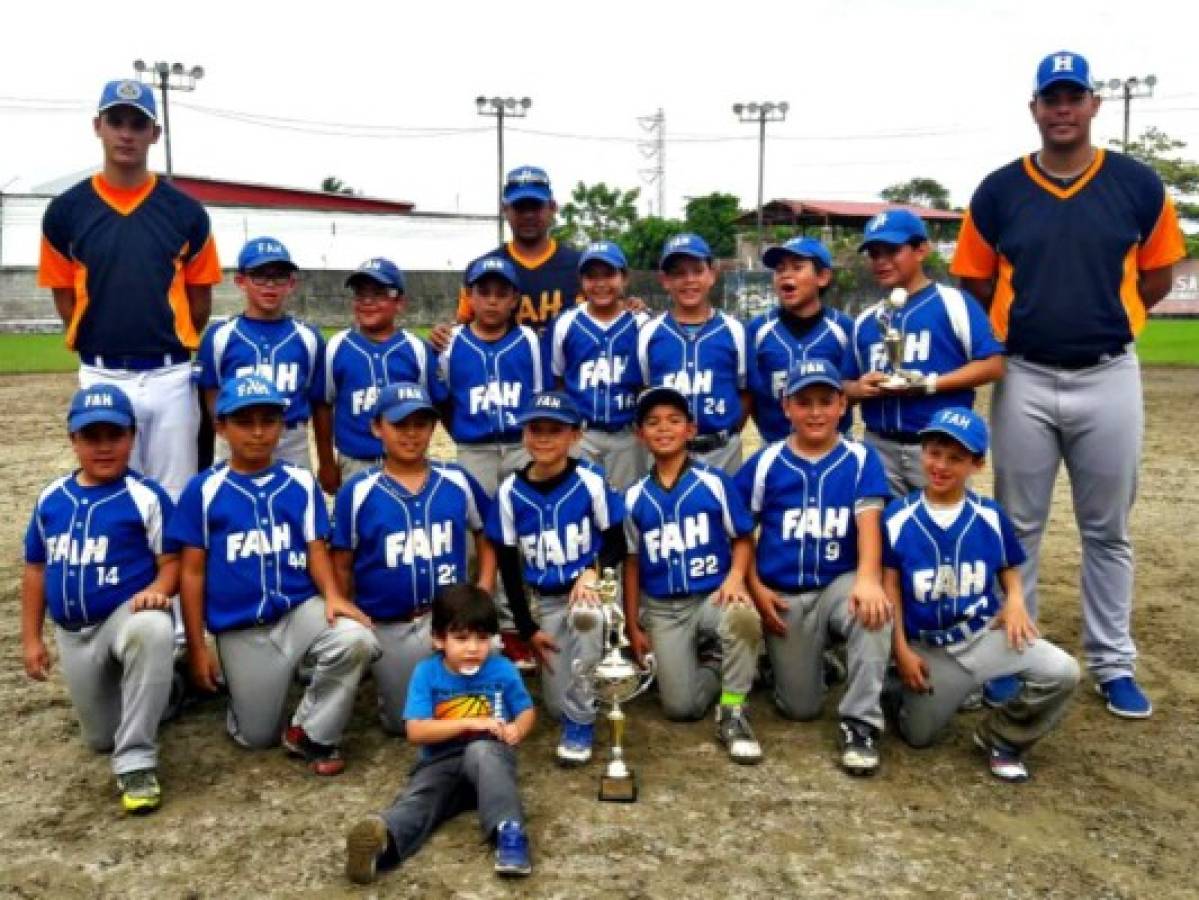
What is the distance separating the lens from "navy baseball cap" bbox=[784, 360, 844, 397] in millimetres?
4102

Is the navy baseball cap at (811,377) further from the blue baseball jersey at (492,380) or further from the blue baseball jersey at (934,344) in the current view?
the blue baseball jersey at (492,380)

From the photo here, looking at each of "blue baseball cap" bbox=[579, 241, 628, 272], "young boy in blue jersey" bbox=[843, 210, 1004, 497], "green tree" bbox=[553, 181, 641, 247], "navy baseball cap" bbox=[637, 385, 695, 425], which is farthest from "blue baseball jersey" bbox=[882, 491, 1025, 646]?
"green tree" bbox=[553, 181, 641, 247]

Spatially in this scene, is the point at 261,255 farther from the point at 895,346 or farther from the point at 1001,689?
the point at 1001,689

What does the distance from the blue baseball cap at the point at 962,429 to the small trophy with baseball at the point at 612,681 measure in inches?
51.8

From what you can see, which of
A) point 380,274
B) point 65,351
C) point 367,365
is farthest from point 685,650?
point 65,351

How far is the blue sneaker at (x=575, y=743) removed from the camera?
3.78 meters

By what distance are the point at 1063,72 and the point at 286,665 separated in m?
3.70

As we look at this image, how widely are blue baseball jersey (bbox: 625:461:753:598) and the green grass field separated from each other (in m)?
16.3

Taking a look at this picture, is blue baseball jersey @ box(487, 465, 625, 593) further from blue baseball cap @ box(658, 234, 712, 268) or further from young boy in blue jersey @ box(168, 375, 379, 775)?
blue baseball cap @ box(658, 234, 712, 268)

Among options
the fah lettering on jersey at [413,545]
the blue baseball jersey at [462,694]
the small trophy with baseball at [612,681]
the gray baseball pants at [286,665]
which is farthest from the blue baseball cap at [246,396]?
the small trophy with baseball at [612,681]

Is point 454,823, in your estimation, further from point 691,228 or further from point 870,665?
point 691,228

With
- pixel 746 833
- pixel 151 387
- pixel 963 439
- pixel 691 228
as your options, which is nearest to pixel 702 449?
pixel 963 439

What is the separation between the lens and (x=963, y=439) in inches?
149

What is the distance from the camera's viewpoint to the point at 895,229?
14.2 ft
